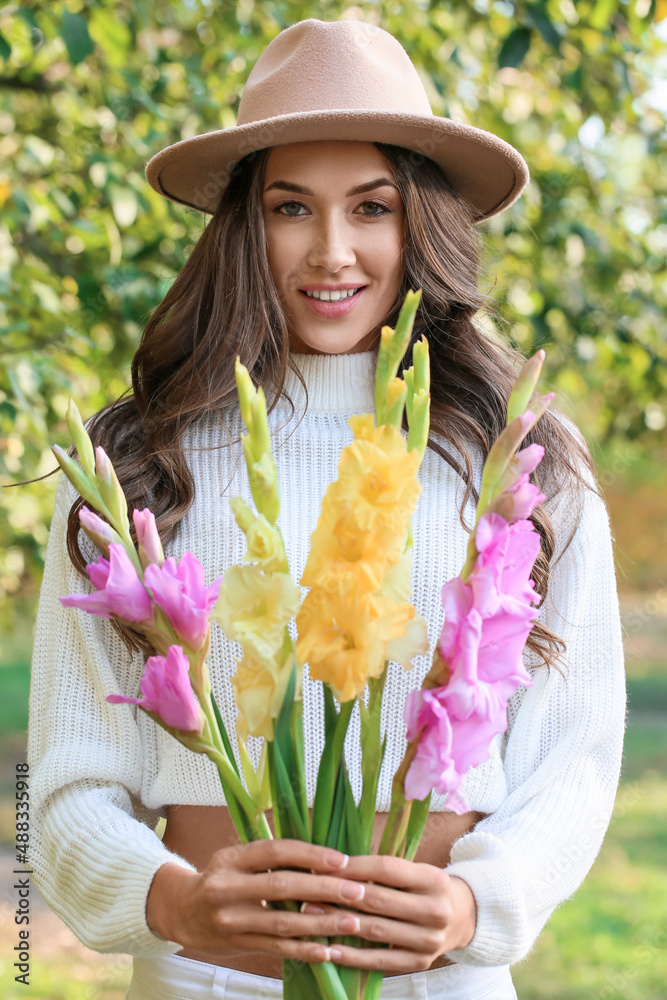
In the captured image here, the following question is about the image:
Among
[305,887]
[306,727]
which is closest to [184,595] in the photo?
[305,887]

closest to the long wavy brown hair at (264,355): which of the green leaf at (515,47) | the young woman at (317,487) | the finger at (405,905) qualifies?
the young woman at (317,487)

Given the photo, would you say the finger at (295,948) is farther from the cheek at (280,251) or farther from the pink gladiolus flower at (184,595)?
the cheek at (280,251)

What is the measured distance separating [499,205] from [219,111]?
46.7 inches

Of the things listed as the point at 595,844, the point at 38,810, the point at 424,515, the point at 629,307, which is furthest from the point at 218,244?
the point at 629,307

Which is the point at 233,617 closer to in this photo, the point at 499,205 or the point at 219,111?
the point at 499,205

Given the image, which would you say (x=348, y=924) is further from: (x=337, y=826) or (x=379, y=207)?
(x=379, y=207)

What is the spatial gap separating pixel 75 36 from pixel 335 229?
3.22 feet

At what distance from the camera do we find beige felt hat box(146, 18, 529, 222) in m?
1.55

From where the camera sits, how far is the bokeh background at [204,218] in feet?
8.27

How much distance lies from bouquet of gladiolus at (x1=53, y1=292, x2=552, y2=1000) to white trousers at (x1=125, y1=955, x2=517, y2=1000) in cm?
54

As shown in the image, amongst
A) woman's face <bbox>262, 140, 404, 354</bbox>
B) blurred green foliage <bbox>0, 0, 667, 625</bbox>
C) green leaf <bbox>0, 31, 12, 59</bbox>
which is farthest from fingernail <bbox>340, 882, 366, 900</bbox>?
green leaf <bbox>0, 31, 12, 59</bbox>

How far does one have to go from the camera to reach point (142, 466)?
160 cm

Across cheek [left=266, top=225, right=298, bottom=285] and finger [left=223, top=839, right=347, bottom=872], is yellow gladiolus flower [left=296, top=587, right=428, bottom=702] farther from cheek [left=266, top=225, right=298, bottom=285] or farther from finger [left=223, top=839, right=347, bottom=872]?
cheek [left=266, top=225, right=298, bottom=285]

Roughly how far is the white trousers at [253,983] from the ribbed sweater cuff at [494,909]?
147 millimetres
